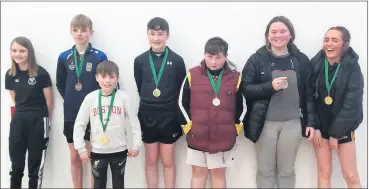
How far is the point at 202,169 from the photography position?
9.87 ft

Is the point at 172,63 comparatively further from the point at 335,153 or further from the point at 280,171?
the point at 335,153

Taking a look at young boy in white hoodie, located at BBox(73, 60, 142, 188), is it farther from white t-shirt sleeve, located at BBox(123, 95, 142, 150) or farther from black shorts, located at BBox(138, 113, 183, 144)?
black shorts, located at BBox(138, 113, 183, 144)

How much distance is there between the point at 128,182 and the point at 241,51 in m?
1.55

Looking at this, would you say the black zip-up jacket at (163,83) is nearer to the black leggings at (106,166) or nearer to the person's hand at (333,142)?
the black leggings at (106,166)

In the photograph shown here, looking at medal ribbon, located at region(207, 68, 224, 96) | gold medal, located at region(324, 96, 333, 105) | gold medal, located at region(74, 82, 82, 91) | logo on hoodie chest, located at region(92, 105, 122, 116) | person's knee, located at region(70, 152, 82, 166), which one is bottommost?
person's knee, located at region(70, 152, 82, 166)

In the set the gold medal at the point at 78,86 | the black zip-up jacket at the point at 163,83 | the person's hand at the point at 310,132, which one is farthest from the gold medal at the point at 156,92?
the person's hand at the point at 310,132

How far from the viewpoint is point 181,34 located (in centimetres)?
317

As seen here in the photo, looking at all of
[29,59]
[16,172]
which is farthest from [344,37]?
[16,172]

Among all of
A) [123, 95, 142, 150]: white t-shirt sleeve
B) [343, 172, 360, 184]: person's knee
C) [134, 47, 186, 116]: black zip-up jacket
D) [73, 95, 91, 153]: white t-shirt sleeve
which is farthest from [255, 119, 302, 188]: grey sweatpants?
[73, 95, 91, 153]: white t-shirt sleeve

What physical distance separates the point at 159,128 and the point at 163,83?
0.36 m

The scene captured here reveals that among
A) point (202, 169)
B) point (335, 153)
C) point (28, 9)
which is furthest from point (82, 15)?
point (335, 153)

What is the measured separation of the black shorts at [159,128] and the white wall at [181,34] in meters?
0.29

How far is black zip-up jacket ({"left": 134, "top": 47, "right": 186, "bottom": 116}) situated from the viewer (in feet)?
9.55

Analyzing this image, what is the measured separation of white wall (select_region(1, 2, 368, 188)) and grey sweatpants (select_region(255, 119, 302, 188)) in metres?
0.29
